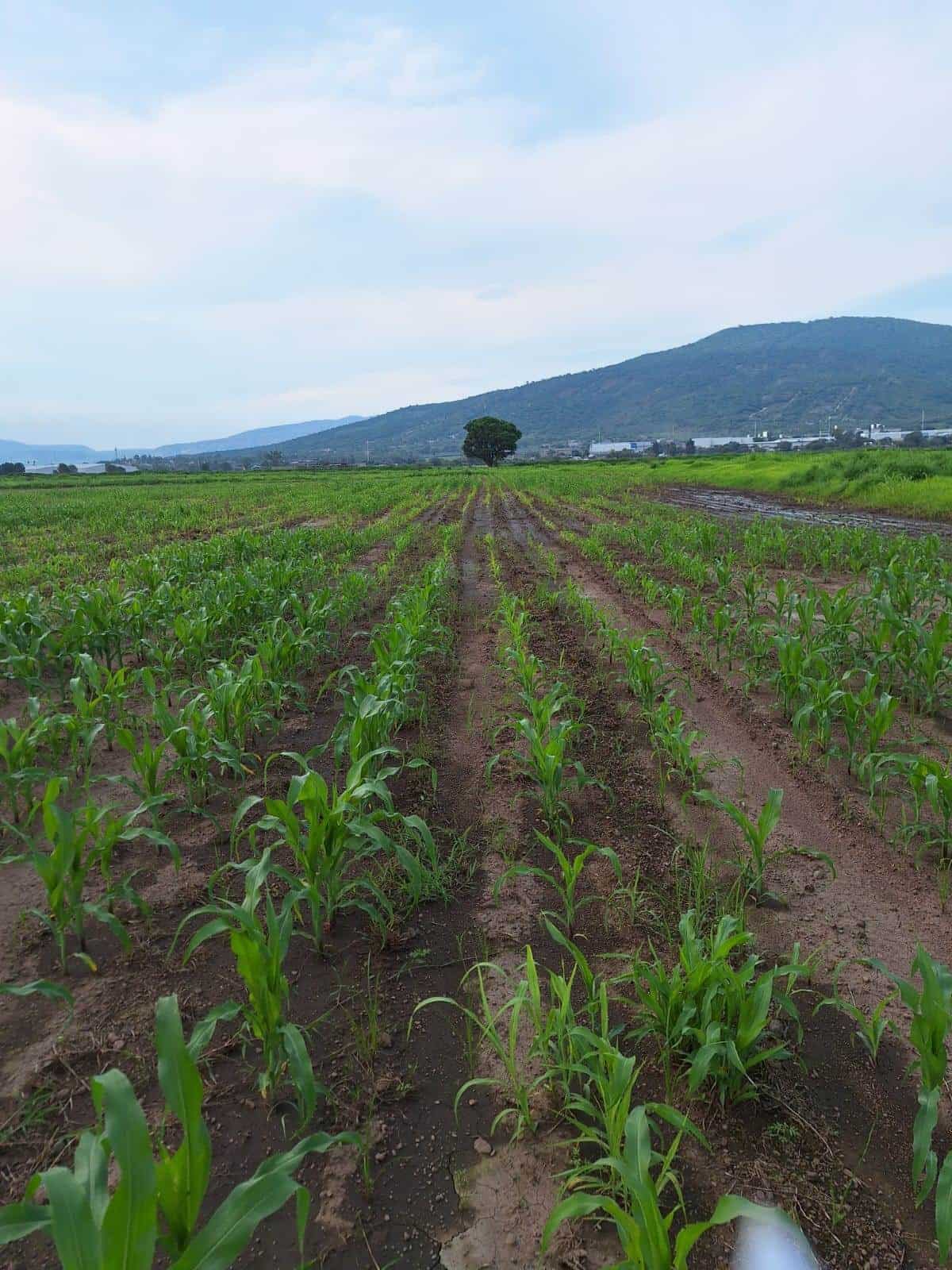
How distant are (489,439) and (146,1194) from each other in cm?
7435

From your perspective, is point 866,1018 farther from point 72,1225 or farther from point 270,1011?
point 72,1225

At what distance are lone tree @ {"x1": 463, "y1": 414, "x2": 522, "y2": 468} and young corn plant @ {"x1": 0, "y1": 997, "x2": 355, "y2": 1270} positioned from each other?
72570 millimetres

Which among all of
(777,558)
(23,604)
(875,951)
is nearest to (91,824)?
(875,951)

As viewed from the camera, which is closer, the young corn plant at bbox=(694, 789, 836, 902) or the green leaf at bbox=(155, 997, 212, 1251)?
the green leaf at bbox=(155, 997, 212, 1251)

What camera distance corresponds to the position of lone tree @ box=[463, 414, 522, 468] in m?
72.1

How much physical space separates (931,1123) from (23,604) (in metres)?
6.15

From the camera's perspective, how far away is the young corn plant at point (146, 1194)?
1.10m

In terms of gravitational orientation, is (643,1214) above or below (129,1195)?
below

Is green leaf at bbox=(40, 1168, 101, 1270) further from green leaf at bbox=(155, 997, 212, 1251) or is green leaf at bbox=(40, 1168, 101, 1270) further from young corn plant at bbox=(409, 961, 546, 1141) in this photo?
young corn plant at bbox=(409, 961, 546, 1141)

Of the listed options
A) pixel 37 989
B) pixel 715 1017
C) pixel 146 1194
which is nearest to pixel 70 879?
pixel 37 989

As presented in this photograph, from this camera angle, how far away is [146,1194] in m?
1.14

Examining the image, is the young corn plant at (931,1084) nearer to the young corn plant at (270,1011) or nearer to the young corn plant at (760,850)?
the young corn plant at (760,850)

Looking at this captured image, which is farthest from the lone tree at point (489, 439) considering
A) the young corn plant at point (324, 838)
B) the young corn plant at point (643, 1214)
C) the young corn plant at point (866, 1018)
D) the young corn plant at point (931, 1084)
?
the young corn plant at point (643, 1214)

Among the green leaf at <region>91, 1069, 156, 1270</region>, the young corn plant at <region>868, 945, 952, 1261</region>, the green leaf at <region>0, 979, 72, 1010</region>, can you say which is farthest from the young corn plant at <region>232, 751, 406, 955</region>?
the young corn plant at <region>868, 945, 952, 1261</region>
